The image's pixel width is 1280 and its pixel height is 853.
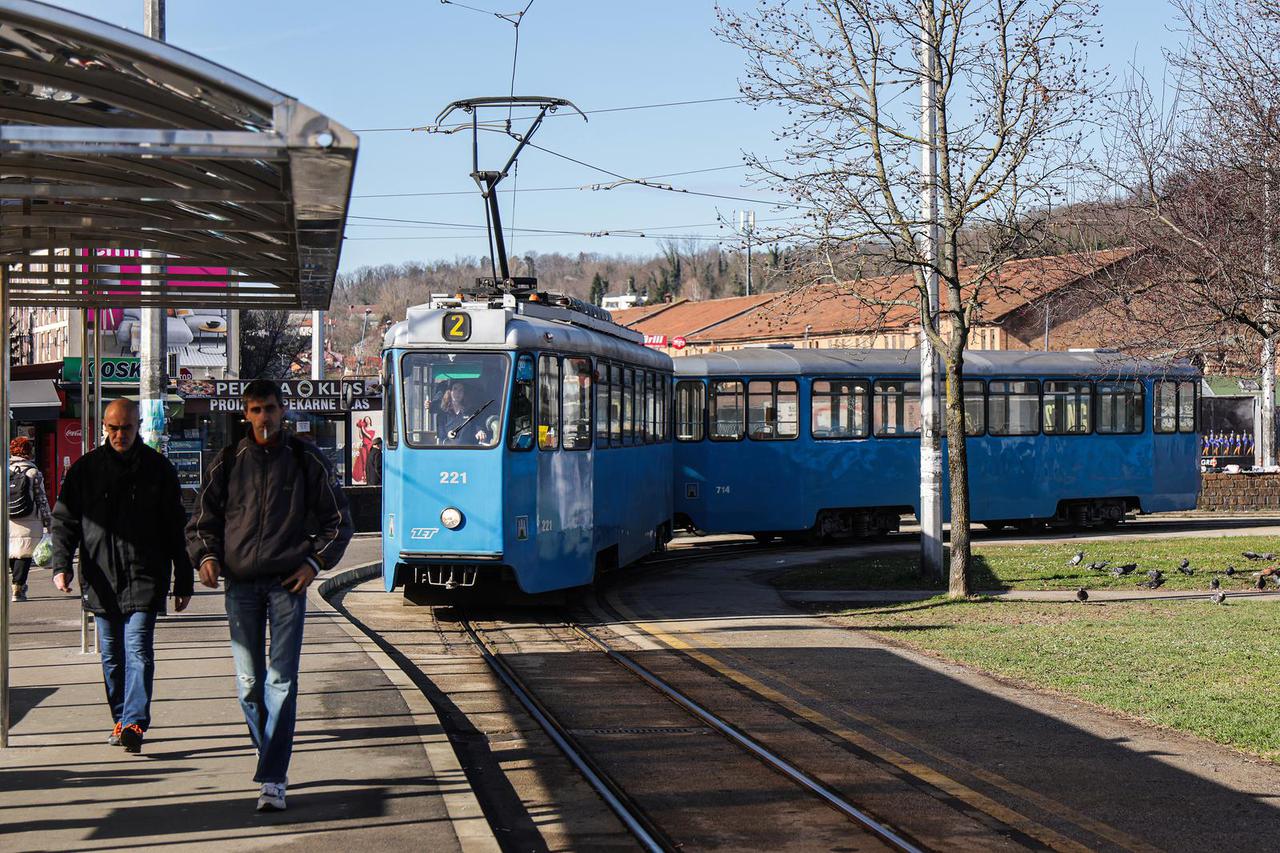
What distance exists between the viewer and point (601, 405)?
1781 cm

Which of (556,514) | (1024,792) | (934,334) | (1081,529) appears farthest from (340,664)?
(1081,529)

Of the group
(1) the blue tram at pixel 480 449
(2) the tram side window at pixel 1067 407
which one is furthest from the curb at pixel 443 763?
(2) the tram side window at pixel 1067 407

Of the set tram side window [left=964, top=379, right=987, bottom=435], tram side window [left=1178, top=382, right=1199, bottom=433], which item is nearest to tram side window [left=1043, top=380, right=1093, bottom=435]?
tram side window [left=964, top=379, right=987, bottom=435]

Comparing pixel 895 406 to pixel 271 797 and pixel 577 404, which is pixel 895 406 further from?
pixel 271 797

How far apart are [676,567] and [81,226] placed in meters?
16.2

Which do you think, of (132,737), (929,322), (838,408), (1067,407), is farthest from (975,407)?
(132,737)

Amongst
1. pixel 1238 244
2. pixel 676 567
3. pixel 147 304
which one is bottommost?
pixel 676 567

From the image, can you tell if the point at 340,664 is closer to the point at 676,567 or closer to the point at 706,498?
the point at 676,567

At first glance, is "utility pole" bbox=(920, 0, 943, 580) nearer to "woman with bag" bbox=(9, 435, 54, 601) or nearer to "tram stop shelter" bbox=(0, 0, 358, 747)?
"tram stop shelter" bbox=(0, 0, 358, 747)

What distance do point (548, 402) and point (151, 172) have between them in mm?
8712

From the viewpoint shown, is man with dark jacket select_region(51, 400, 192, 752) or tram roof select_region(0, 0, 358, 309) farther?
man with dark jacket select_region(51, 400, 192, 752)

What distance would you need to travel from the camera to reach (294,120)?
17.9ft

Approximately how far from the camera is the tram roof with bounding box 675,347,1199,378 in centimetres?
2642

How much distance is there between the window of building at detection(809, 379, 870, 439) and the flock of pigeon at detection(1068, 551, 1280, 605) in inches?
238
